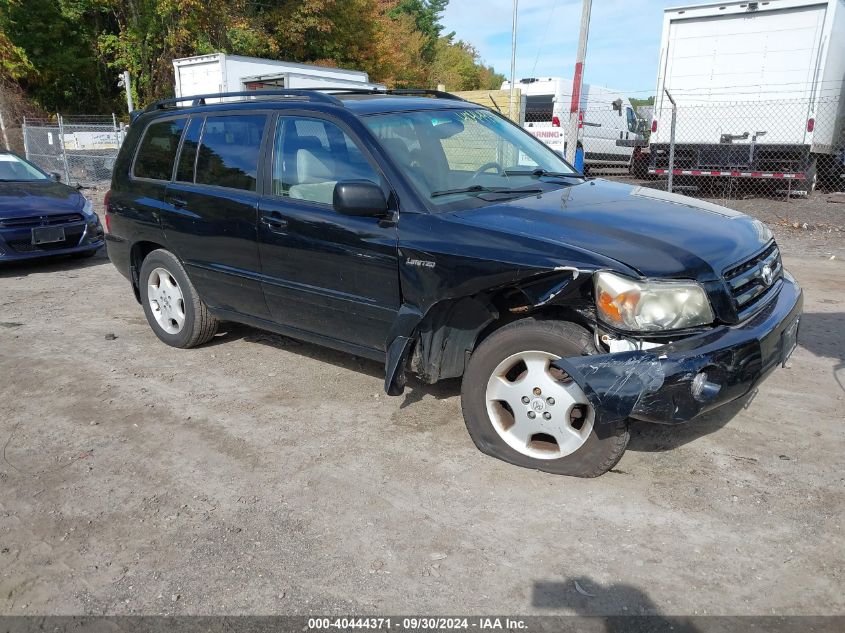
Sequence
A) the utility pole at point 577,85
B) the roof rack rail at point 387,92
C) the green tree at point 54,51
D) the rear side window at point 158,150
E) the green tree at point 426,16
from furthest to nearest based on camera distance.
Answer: the green tree at point 426,16, the green tree at point 54,51, the utility pole at point 577,85, the rear side window at point 158,150, the roof rack rail at point 387,92

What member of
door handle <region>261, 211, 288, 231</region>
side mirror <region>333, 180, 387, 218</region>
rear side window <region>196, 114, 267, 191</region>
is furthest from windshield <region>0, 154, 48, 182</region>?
side mirror <region>333, 180, 387, 218</region>

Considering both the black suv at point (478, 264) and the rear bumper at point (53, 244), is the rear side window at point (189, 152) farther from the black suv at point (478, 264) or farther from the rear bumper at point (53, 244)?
the rear bumper at point (53, 244)

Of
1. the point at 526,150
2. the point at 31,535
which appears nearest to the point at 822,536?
the point at 526,150

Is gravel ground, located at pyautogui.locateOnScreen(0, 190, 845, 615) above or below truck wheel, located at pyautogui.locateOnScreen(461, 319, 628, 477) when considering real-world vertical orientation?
below

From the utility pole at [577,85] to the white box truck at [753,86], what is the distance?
222cm

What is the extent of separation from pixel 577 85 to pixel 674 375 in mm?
9807

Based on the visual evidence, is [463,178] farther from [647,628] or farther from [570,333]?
[647,628]

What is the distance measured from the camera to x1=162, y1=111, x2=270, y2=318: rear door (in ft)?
14.9

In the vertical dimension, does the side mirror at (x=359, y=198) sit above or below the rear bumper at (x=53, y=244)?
above

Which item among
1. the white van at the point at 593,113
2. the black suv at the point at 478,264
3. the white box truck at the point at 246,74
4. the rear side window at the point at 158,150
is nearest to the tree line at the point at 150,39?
the white box truck at the point at 246,74

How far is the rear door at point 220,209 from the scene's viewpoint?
4531 millimetres

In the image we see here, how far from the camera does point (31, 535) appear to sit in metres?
3.08

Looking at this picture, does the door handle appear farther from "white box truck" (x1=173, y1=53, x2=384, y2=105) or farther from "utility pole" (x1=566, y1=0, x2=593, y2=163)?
"white box truck" (x1=173, y1=53, x2=384, y2=105)

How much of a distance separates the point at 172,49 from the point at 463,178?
2931 centimetres
